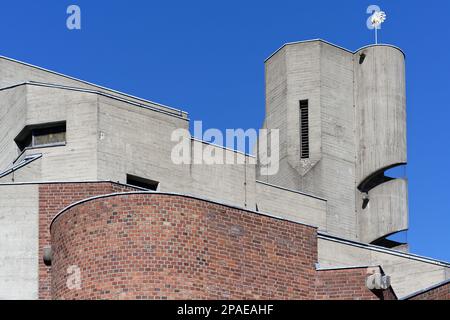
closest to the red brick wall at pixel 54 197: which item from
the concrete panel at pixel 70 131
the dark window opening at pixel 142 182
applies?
the concrete panel at pixel 70 131

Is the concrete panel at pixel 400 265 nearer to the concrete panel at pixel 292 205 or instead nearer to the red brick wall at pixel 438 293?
the concrete panel at pixel 292 205

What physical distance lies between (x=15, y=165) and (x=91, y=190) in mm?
8409

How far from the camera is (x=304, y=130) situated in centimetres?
6575

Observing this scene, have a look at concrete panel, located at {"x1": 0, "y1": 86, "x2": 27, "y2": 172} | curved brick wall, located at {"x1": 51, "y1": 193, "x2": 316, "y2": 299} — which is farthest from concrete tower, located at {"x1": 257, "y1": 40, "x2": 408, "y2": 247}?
curved brick wall, located at {"x1": 51, "y1": 193, "x2": 316, "y2": 299}

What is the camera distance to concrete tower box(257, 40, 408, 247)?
6488 cm

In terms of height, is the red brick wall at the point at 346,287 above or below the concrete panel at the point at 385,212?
below

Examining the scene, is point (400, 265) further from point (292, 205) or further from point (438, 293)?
point (438, 293)

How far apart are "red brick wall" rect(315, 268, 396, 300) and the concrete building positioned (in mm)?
148

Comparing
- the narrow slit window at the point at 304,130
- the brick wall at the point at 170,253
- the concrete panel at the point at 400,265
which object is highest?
the narrow slit window at the point at 304,130

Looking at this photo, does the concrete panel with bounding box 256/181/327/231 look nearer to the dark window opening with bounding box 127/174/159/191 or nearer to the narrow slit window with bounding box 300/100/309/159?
the narrow slit window with bounding box 300/100/309/159

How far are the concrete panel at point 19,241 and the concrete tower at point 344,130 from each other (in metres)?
18.8

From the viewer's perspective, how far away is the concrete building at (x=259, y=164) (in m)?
47.2
